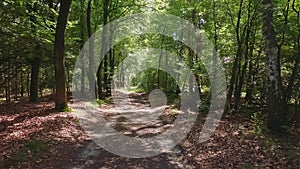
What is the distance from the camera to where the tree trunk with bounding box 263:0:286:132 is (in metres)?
9.14

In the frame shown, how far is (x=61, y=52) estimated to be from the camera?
1423cm

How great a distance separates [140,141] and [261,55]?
399 inches

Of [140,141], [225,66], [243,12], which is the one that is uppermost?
[243,12]

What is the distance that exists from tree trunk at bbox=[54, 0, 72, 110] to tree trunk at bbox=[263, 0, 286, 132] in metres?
9.08

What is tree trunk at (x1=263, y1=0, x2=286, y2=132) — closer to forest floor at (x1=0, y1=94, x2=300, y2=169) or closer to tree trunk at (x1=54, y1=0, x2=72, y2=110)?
forest floor at (x1=0, y1=94, x2=300, y2=169)

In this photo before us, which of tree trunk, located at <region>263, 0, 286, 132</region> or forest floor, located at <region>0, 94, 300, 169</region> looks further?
tree trunk, located at <region>263, 0, 286, 132</region>

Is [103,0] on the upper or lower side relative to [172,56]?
upper

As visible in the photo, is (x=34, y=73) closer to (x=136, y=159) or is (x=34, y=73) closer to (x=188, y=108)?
(x=188, y=108)

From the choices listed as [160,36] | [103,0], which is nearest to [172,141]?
[103,0]

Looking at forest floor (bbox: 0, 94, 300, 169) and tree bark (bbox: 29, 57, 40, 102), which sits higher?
tree bark (bbox: 29, 57, 40, 102)

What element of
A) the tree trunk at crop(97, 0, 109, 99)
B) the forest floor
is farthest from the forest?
the tree trunk at crop(97, 0, 109, 99)

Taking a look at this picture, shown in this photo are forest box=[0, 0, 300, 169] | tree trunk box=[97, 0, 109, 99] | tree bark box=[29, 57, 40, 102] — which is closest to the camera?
forest box=[0, 0, 300, 169]

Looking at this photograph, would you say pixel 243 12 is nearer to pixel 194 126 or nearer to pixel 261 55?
pixel 261 55

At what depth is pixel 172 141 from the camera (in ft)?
35.4
